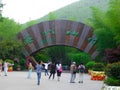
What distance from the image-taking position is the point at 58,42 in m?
46.5

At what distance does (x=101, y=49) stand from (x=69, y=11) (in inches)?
3435

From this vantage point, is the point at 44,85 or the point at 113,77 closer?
the point at 113,77

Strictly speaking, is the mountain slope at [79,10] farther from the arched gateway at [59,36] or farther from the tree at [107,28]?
the tree at [107,28]

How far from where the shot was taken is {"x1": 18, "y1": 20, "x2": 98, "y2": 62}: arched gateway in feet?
149

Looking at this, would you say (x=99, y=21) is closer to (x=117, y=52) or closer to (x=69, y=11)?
(x=117, y=52)

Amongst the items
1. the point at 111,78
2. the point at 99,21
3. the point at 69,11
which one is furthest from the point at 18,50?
the point at 69,11

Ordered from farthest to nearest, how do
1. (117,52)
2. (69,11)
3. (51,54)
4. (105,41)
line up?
1. (69,11)
2. (51,54)
3. (105,41)
4. (117,52)

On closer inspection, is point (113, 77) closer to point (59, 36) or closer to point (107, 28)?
point (107, 28)

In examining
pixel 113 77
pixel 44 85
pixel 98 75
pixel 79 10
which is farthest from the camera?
pixel 79 10

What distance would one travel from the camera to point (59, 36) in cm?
4631

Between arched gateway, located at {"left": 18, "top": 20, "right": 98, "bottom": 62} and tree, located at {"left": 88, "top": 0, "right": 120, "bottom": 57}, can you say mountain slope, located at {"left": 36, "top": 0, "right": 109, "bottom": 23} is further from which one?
tree, located at {"left": 88, "top": 0, "right": 120, "bottom": 57}

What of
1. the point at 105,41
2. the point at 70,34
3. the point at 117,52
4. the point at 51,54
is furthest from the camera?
the point at 51,54

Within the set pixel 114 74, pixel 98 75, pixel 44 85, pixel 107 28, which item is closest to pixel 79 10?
pixel 107 28

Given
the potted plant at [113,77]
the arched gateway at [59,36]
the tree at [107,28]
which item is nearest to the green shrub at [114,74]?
the potted plant at [113,77]
